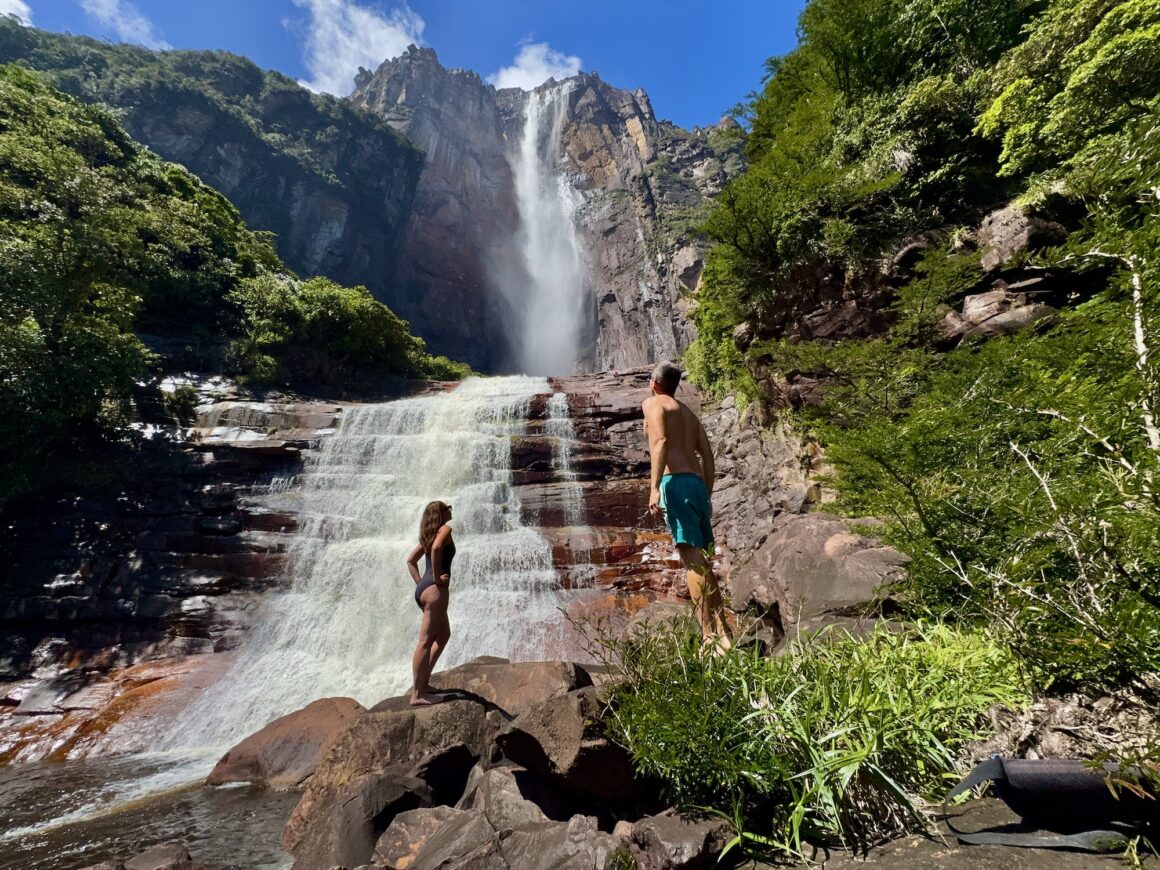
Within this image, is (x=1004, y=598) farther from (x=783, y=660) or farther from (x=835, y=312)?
(x=835, y=312)

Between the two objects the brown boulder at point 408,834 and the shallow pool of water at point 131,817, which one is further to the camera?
the shallow pool of water at point 131,817

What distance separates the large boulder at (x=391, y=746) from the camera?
12.3 ft

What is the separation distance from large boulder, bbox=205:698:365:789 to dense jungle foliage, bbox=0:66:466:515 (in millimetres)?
10073

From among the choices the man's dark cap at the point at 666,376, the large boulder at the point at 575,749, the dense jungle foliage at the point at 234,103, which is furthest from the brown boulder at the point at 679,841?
the dense jungle foliage at the point at 234,103

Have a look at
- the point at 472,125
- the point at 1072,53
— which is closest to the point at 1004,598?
the point at 1072,53

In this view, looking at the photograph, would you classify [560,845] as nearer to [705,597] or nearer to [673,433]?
[705,597]

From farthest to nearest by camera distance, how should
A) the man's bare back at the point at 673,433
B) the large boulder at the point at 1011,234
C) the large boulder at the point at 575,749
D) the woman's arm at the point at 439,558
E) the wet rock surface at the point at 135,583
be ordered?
the wet rock surface at the point at 135,583
the large boulder at the point at 1011,234
the woman's arm at the point at 439,558
the man's bare back at the point at 673,433
the large boulder at the point at 575,749

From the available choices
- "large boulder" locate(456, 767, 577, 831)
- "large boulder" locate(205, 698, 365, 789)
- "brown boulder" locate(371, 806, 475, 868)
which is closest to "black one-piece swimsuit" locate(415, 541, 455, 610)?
"large boulder" locate(205, 698, 365, 789)

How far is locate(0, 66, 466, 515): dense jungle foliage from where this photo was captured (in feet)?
37.4

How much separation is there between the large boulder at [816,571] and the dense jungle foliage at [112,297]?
14.9 meters

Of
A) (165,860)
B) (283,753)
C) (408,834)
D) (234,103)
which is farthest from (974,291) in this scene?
(234,103)

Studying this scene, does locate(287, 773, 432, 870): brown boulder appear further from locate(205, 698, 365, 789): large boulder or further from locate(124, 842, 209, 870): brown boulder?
locate(205, 698, 365, 789): large boulder

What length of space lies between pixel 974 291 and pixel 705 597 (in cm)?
673

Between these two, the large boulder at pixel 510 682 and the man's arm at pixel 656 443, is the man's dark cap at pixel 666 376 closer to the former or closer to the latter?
the man's arm at pixel 656 443
